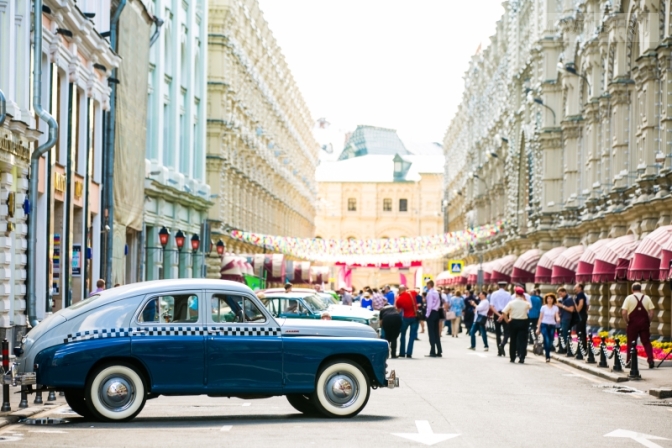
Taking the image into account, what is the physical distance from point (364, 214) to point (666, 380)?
127 meters

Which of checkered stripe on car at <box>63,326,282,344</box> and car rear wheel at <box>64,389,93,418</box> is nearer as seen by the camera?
checkered stripe on car at <box>63,326,282,344</box>

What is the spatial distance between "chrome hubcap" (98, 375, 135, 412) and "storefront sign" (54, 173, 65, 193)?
44.9ft

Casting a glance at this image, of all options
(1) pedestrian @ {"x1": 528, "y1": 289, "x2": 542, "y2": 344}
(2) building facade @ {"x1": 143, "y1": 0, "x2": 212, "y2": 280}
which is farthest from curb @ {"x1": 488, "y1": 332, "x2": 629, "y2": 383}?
(2) building facade @ {"x1": 143, "y1": 0, "x2": 212, "y2": 280}

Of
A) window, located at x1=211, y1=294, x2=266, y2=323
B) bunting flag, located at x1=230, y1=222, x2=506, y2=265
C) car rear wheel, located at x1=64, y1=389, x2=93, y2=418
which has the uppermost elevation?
bunting flag, located at x1=230, y1=222, x2=506, y2=265

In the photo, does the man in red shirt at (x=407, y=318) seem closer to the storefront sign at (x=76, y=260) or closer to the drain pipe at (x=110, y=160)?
the storefront sign at (x=76, y=260)

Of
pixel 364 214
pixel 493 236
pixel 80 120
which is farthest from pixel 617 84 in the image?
pixel 364 214

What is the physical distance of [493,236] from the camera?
73875mm

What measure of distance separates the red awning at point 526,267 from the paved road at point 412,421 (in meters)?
31.6

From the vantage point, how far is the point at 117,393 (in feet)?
50.5

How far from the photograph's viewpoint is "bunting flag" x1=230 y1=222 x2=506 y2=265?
71.1 meters

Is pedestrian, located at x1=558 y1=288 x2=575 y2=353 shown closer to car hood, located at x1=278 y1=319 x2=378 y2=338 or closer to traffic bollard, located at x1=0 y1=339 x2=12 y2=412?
car hood, located at x1=278 y1=319 x2=378 y2=338

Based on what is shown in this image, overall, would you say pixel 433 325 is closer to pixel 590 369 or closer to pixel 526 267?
pixel 590 369

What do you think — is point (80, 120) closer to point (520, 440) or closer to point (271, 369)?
point (271, 369)

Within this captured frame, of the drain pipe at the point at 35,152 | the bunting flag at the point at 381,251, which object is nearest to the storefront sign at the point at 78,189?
the drain pipe at the point at 35,152
